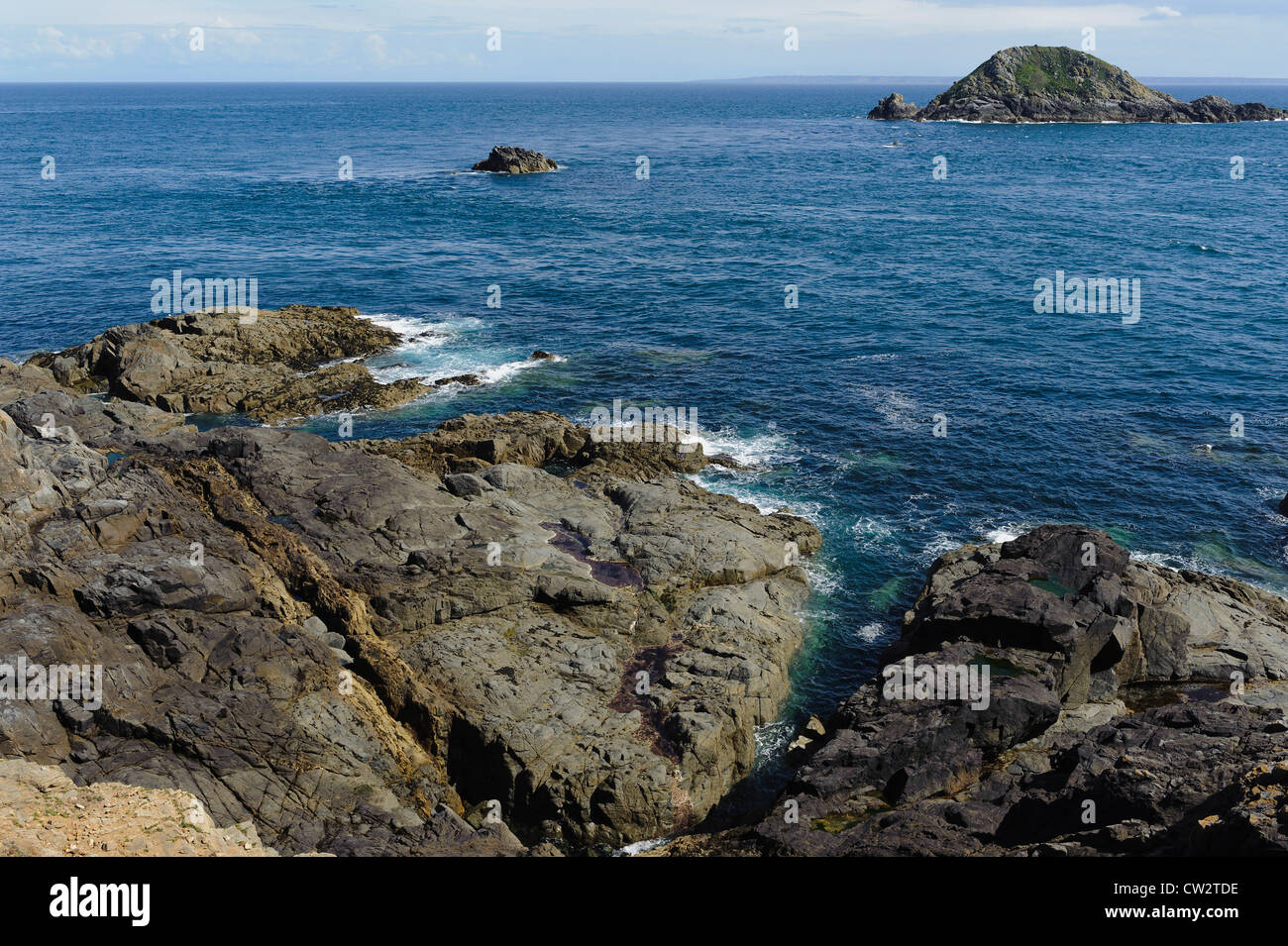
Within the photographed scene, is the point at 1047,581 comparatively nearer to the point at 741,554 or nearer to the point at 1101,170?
the point at 741,554

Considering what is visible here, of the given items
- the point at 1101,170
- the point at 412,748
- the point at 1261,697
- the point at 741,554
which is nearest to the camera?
the point at 412,748

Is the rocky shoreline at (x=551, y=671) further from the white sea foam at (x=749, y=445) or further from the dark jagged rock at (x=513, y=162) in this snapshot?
the dark jagged rock at (x=513, y=162)

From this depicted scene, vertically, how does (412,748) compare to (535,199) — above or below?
below

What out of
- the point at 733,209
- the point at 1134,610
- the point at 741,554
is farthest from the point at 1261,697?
the point at 733,209

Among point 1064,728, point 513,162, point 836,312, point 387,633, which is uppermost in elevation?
point 513,162

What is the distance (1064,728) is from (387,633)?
22929mm

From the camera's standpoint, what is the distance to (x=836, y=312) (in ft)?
245

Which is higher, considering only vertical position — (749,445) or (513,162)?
(513,162)

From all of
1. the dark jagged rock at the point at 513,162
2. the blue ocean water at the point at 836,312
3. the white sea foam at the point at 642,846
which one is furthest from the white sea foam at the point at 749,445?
the dark jagged rock at the point at 513,162

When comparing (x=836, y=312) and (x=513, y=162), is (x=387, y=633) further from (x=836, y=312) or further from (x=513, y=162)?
(x=513, y=162)

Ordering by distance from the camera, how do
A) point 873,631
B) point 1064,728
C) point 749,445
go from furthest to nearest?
point 749,445 → point 873,631 → point 1064,728

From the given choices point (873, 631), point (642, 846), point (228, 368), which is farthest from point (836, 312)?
point (642, 846)

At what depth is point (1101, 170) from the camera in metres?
140
